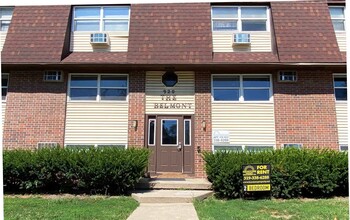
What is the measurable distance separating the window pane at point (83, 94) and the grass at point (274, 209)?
20.0ft

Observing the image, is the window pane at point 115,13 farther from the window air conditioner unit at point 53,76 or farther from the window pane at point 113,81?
the window air conditioner unit at point 53,76

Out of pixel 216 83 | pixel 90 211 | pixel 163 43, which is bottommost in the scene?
pixel 90 211

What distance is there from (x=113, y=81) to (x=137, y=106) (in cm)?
147

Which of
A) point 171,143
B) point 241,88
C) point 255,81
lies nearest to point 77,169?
point 171,143

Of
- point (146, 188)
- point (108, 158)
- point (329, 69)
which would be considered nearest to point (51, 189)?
point (108, 158)

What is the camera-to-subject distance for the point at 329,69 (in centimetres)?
1149

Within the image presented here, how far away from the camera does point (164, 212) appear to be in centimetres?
675

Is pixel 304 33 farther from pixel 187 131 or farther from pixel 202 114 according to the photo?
pixel 187 131

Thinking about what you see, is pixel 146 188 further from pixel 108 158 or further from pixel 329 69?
pixel 329 69

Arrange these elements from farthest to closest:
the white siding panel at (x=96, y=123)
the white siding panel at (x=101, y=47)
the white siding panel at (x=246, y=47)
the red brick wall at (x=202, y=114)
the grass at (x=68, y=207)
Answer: the white siding panel at (x=101, y=47), the white siding panel at (x=246, y=47), the white siding panel at (x=96, y=123), the red brick wall at (x=202, y=114), the grass at (x=68, y=207)

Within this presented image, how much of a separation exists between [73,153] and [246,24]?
A: 819cm

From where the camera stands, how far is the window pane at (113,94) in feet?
38.7

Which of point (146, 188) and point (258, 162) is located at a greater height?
point (258, 162)

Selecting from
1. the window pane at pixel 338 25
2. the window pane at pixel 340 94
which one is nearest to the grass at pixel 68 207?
the window pane at pixel 340 94
